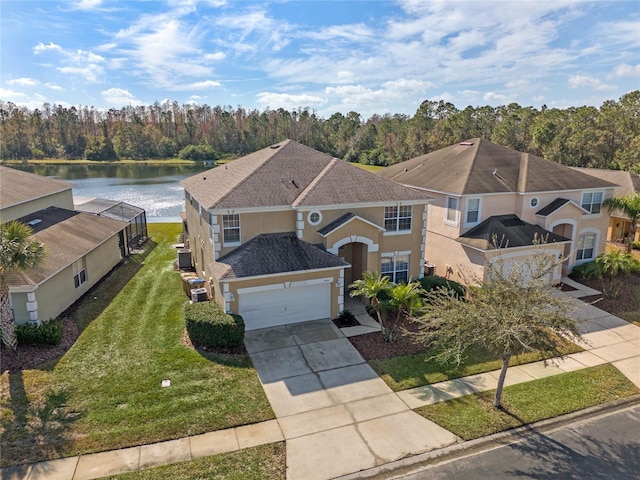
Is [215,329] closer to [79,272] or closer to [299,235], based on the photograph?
[299,235]

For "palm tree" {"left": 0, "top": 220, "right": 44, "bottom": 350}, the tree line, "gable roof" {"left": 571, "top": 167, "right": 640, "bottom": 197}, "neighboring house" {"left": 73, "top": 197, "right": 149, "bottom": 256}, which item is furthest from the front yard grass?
the tree line

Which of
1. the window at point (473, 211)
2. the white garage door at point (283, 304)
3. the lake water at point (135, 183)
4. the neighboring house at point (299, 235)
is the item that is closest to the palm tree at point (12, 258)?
the neighboring house at point (299, 235)

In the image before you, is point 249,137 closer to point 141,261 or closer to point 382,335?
point 141,261

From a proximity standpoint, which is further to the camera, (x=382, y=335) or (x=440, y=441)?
(x=382, y=335)

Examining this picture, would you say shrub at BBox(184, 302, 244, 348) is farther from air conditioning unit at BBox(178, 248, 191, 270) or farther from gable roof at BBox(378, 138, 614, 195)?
gable roof at BBox(378, 138, 614, 195)

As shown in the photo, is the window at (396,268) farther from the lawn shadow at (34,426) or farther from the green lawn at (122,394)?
the lawn shadow at (34,426)

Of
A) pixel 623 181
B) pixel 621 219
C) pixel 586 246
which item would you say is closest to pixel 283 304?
pixel 586 246

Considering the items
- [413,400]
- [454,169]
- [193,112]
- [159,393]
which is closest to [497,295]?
[413,400]
